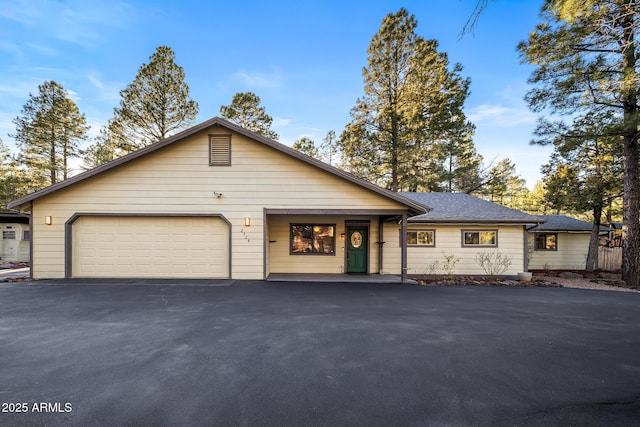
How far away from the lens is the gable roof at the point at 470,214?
10.7 m

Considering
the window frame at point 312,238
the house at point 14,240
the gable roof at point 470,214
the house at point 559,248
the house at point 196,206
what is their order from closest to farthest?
1. the house at point 196,206
2. the gable roof at point 470,214
3. the window frame at point 312,238
4. the house at point 559,248
5. the house at point 14,240

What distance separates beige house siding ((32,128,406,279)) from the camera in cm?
899

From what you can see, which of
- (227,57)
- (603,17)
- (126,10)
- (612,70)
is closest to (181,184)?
(126,10)

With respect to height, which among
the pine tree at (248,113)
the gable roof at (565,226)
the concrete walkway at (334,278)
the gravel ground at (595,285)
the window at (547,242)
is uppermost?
the pine tree at (248,113)

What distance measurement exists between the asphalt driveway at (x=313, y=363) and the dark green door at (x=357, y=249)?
4234 millimetres

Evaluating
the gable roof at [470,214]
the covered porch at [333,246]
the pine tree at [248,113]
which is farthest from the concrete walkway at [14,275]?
the gable roof at [470,214]

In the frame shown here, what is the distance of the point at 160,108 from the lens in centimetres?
1719

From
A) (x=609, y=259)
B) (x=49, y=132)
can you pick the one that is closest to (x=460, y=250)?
(x=609, y=259)

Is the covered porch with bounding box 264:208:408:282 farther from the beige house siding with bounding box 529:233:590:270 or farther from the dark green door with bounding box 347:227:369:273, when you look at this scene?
the beige house siding with bounding box 529:233:590:270

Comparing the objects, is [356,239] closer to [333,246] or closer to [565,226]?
[333,246]

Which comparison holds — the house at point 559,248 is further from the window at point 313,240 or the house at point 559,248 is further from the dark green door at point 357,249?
the window at point 313,240

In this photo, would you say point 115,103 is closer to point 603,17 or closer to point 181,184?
point 181,184

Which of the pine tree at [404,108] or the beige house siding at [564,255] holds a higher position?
the pine tree at [404,108]

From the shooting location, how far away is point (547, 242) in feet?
46.5
